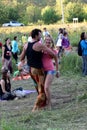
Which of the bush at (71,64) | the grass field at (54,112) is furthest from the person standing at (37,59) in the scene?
the bush at (71,64)

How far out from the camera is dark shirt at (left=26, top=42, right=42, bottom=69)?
31.4ft

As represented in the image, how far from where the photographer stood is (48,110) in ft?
31.6

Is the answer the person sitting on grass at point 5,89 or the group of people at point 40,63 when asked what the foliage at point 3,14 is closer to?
the person sitting on grass at point 5,89

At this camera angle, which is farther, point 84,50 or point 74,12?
point 74,12

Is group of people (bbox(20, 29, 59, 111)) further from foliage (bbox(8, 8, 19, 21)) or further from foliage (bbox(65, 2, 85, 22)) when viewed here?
foliage (bbox(65, 2, 85, 22))

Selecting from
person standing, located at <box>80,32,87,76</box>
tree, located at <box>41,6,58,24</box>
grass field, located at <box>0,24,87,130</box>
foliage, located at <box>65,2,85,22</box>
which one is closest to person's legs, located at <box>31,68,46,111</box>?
grass field, located at <box>0,24,87,130</box>

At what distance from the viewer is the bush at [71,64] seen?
53.9ft

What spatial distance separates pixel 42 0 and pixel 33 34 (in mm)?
148747

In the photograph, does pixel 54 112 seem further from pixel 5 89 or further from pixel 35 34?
pixel 5 89

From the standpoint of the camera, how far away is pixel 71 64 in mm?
16547

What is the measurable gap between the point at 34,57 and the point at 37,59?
86mm

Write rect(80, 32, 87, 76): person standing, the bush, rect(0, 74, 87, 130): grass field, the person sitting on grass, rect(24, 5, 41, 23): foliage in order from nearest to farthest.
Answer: rect(0, 74, 87, 130): grass field, the person sitting on grass, rect(80, 32, 87, 76): person standing, the bush, rect(24, 5, 41, 23): foliage

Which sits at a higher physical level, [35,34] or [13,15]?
[35,34]

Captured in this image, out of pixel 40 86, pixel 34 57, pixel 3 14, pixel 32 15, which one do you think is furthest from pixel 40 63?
pixel 32 15
